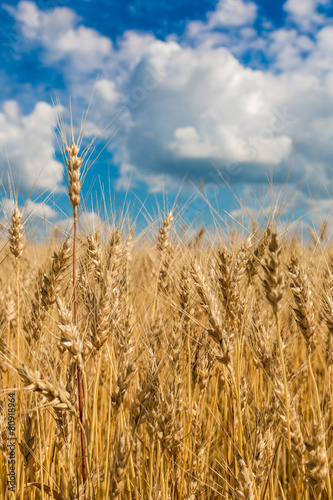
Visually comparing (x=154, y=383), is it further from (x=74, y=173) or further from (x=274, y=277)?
(x=74, y=173)

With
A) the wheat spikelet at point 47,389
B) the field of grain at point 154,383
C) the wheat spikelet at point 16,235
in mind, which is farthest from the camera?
the wheat spikelet at point 16,235

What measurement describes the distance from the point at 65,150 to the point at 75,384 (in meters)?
1.03

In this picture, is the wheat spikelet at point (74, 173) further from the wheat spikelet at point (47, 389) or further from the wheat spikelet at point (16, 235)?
the wheat spikelet at point (16, 235)

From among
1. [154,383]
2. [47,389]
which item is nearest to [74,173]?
[47,389]

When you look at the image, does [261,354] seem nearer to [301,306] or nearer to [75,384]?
[301,306]

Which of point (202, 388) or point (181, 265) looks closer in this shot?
point (202, 388)

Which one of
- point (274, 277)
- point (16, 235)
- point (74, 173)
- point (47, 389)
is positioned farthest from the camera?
point (16, 235)

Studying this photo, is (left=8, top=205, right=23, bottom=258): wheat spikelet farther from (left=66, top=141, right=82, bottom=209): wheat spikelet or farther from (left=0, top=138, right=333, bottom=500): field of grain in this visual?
(left=66, top=141, right=82, bottom=209): wheat spikelet

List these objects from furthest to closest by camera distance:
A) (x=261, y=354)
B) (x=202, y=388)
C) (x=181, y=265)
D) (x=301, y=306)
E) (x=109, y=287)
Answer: (x=181, y=265)
(x=202, y=388)
(x=261, y=354)
(x=301, y=306)
(x=109, y=287)

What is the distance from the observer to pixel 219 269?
6.57ft

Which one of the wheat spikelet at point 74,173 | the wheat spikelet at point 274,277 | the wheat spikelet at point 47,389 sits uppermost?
the wheat spikelet at point 74,173

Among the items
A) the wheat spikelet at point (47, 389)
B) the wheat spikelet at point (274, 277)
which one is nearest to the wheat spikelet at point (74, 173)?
the wheat spikelet at point (47, 389)

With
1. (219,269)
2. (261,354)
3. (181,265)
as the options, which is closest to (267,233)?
(219,269)

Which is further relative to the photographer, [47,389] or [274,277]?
[274,277]
